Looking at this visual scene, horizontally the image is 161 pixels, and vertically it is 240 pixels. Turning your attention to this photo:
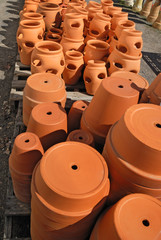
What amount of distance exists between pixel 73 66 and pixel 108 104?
5.63 ft

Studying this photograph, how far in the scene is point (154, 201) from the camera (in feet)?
4.55

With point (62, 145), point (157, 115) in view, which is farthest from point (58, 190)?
point (157, 115)

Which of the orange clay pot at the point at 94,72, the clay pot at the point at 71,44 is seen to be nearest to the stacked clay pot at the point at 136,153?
the orange clay pot at the point at 94,72

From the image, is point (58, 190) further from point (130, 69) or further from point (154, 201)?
point (130, 69)

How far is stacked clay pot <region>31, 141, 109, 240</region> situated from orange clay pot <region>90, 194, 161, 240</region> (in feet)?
0.50

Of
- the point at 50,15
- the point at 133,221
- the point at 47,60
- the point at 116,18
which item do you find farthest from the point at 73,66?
the point at 133,221

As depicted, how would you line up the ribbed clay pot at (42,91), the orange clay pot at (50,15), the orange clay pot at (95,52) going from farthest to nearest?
the orange clay pot at (50,15), the orange clay pot at (95,52), the ribbed clay pot at (42,91)

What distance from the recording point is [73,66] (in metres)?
3.45

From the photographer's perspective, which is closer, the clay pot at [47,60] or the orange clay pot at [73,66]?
→ the clay pot at [47,60]

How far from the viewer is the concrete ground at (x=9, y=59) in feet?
9.86

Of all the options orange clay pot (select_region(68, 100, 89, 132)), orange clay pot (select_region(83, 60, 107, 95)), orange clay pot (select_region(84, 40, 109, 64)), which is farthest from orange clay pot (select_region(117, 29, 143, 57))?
orange clay pot (select_region(68, 100, 89, 132))

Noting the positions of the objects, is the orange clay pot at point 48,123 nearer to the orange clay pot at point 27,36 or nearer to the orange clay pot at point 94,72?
the orange clay pot at point 94,72

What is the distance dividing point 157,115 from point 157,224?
0.81 meters

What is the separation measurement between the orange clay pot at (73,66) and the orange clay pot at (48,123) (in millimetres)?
1321
